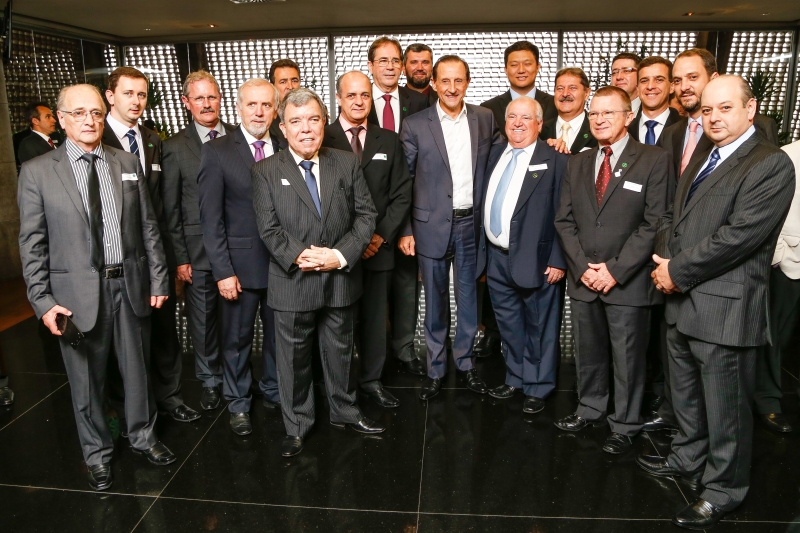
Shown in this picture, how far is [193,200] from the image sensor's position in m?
3.82

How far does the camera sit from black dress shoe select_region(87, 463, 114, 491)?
314 centimetres

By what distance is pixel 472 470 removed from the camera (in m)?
3.28

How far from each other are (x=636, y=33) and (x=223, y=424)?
32.7 feet

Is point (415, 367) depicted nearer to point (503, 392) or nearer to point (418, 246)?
point (503, 392)

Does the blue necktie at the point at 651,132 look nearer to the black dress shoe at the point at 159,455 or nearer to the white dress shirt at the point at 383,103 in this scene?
the white dress shirt at the point at 383,103

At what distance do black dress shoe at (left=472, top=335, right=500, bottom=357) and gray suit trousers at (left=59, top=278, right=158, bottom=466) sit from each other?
8.04 ft

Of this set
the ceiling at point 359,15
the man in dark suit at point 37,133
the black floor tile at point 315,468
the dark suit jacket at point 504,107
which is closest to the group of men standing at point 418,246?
the black floor tile at point 315,468

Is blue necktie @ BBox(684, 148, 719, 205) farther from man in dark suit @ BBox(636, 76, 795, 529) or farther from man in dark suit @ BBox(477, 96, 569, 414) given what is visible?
man in dark suit @ BBox(477, 96, 569, 414)

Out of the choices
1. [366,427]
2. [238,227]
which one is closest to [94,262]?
[238,227]

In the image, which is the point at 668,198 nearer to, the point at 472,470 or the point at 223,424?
the point at 472,470

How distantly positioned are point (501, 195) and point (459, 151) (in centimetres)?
41

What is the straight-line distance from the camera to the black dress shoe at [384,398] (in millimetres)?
3994

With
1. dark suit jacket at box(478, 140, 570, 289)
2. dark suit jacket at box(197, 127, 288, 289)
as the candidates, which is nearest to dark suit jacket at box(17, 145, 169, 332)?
dark suit jacket at box(197, 127, 288, 289)

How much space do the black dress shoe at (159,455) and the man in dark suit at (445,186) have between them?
1.55 meters
